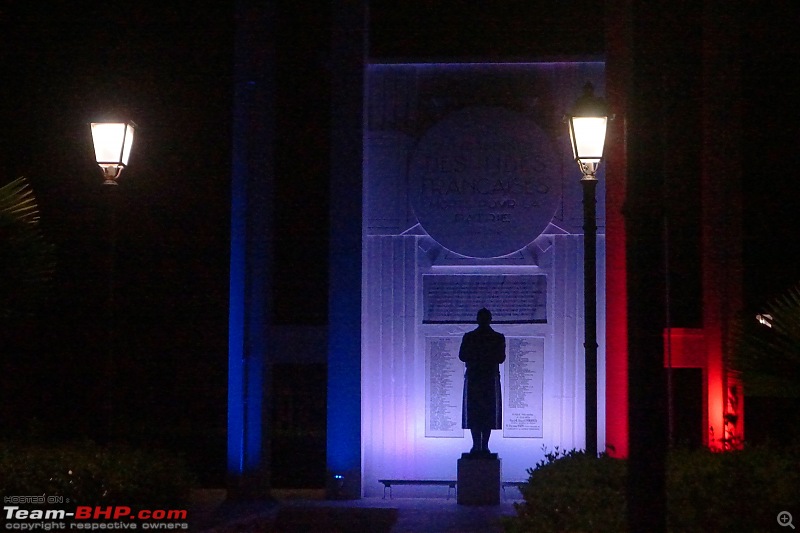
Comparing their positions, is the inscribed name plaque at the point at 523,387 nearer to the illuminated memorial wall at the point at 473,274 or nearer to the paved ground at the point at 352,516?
the illuminated memorial wall at the point at 473,274

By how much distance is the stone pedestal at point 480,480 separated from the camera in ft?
35.2

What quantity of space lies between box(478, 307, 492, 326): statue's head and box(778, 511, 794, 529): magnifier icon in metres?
5.68

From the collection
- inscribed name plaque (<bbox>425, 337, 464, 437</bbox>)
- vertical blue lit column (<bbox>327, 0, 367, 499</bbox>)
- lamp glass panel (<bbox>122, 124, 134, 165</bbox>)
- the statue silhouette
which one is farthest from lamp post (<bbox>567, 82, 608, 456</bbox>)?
lamp glass panel (<bbox>122, 124, 134, 165</bbox>)

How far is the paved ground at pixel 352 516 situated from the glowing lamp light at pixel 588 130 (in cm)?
410

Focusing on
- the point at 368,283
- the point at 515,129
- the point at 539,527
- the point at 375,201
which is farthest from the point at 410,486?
the point at 539,527

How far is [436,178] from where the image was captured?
11.7 m

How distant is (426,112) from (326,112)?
140cm

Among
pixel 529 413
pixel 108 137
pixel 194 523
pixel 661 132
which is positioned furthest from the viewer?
pixel 529 413

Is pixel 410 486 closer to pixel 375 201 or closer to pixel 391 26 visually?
pixel 375 201

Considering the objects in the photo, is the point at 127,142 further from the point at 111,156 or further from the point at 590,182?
the point at 590,182

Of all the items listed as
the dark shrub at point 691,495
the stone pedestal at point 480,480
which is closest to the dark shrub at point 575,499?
the dark shrub at point 691,495

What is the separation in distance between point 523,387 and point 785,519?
239 inches

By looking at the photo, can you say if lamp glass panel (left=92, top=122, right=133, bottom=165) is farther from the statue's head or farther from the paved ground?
the statue's head

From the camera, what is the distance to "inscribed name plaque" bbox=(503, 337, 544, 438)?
11.5m
